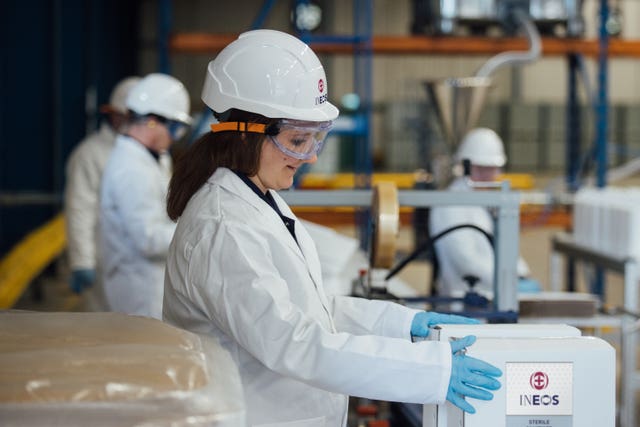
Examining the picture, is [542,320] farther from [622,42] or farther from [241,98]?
[622,42]

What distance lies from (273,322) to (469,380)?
0.40 m

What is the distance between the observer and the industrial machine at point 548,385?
6.12 feet

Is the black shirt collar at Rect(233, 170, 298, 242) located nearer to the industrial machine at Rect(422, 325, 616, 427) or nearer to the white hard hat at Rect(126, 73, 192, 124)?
the industrial machine at Rect(422, 325, 616, 427)

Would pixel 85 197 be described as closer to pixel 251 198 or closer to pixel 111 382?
pixel 251 198

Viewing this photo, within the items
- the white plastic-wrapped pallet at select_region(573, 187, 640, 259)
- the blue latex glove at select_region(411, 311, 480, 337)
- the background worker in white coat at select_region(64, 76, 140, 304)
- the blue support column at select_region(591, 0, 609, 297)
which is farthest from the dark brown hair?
the blue support column at select_region(591, 0, 609, 297)

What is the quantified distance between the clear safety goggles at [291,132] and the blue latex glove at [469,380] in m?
0.60

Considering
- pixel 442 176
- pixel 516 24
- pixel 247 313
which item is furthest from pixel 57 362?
pixel 516 24

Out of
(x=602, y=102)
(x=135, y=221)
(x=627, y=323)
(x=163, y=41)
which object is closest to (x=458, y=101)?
(x=602, y=102)

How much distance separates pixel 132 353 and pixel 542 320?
274 centimetres

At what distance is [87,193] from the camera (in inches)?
221

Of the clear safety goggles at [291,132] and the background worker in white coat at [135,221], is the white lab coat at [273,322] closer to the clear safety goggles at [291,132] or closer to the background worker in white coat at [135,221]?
the clear safety goggles at [291,132]

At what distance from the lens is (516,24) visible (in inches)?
294

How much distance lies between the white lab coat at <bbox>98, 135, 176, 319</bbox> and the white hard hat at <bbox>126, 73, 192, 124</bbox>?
22 centimetres

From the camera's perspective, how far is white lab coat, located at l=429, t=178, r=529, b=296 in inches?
182
